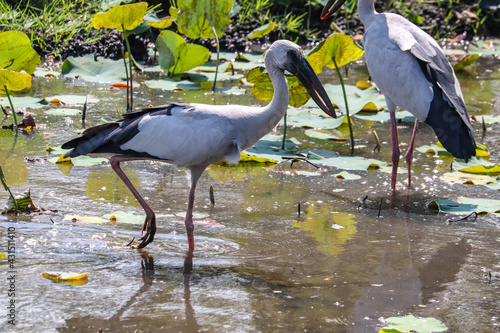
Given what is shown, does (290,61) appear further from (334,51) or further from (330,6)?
(330,6)

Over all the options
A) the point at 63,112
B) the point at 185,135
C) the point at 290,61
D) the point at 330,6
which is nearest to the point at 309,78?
the point at 290,61

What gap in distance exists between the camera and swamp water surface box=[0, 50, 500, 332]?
10.0 feet

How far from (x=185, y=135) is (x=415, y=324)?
1.81 meters

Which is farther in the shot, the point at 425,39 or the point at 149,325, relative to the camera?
the point at 425,39

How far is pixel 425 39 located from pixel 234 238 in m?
2.65

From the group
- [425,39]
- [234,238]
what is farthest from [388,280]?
[425,39]

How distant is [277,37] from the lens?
10.9 m

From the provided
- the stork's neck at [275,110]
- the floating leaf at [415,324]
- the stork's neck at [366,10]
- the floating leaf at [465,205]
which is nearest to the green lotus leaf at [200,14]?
the stork's neck at [366,10]

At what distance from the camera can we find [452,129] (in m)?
4.87

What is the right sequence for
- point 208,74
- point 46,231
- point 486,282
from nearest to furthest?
point 486,282
point 46,231
point 208,74

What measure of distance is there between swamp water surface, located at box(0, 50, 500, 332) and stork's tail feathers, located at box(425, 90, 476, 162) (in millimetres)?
449

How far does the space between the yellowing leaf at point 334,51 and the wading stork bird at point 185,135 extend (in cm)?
167

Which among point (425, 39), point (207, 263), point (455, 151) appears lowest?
point (207, 263)

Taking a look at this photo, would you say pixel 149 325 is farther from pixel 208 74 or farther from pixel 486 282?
pixel 208 74
